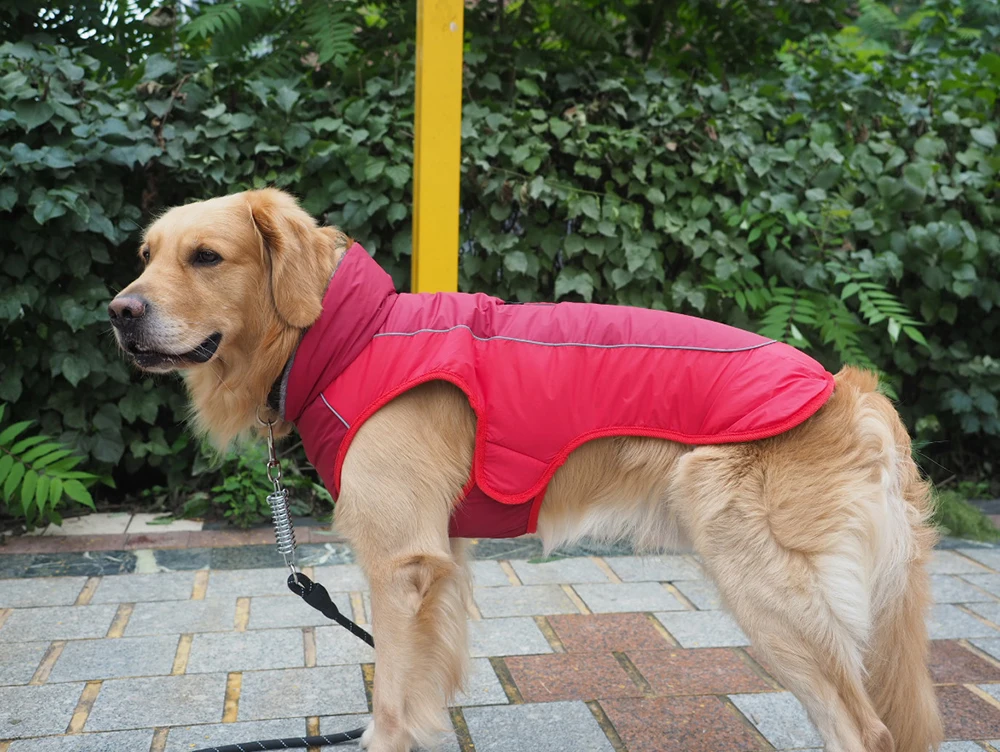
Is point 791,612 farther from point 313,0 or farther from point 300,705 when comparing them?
point 313,0

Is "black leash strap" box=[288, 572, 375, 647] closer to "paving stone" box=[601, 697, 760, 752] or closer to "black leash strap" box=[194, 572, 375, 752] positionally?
"black leash strap" box=[194, 572, 375, 752]

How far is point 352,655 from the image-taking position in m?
3.34

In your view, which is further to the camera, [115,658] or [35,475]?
[35,475]

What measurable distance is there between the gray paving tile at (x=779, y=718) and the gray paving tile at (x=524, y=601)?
0.95m

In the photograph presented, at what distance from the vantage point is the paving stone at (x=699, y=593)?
→ 389cm

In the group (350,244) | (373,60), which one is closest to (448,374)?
(350,244)

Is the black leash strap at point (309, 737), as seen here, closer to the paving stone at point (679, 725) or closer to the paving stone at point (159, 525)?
the paving stone at point (679, 725)

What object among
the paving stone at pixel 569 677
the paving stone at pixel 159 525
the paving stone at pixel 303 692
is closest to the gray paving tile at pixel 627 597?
the paving stone at pixel 569 677

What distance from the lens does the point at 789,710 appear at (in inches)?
117

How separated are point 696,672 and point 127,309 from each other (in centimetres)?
234

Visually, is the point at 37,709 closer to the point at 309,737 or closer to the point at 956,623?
the point at 309,737

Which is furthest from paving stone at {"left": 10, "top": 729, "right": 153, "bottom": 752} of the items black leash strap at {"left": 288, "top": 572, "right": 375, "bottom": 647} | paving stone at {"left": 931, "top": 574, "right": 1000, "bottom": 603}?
paving stone at {"left": 931, "top": 574, "right": 1000, "bottom": 603}

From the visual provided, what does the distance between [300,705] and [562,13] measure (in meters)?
4.29

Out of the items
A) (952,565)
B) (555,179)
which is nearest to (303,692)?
(555,179)
